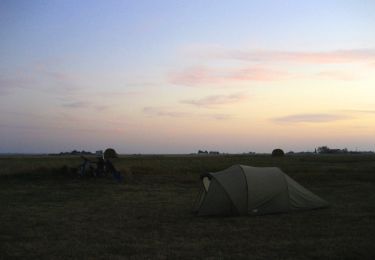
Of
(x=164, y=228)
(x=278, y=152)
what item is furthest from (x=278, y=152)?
(x=164, y=228)

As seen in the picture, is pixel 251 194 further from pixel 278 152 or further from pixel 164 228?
pixel 278 152

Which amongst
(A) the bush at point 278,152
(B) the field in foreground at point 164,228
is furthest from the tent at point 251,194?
(A) the bush at point 278,152

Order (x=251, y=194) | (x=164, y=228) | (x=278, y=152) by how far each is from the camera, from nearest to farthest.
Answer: (x=164, y=228), (x=251, y=194), (x=278, y=152)

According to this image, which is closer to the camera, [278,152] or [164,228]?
[164,228]

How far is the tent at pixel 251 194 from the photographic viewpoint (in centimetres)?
1680

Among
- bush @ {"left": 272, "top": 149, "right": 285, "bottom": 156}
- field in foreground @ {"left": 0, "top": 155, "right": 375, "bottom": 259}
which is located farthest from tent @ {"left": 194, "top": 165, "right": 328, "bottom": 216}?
bush @ {"left": 272, "top": 149, "right": 285, "bottom": 156}

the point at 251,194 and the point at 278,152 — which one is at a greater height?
the point at 278,152

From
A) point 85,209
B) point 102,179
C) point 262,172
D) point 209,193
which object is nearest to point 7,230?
point 85,209

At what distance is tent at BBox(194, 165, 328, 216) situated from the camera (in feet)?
55.1

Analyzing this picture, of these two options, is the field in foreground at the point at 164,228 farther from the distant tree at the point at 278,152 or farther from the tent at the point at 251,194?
the distant tree at the point at 278,152

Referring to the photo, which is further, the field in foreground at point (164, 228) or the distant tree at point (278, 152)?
the distant tree at point (278, 152)

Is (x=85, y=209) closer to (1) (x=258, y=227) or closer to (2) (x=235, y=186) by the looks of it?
(2) (x=235, y=186)

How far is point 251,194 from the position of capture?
16922 millimetres

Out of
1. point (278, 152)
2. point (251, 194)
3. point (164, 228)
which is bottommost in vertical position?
point (164, 228)
